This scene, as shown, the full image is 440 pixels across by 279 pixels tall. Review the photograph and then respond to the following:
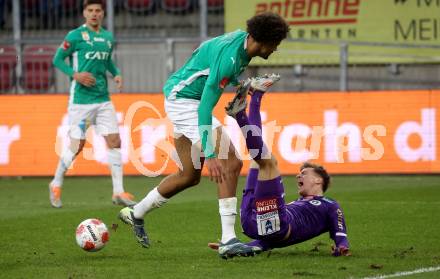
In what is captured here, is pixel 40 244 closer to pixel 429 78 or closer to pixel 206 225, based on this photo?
pixel 206 225

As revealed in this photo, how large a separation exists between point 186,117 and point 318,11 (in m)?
11.4

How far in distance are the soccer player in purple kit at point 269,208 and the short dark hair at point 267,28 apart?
507 mm

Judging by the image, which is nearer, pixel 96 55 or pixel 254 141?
pixel 254 141

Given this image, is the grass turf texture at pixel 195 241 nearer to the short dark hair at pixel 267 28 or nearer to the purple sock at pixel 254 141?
the purple sock at pixel 254 141

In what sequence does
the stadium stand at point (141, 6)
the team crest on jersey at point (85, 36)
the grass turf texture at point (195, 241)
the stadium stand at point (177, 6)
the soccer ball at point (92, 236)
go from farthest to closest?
the stadium stand at point (141, 6) → the stadium stand at point (177, 6) → the team crest on jersey at point (85, 36) → the soccer ball at point (92, 236) → the grass turf texture at point (195, 241)

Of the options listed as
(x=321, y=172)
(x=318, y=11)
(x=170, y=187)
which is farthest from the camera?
(x=318, y=11)

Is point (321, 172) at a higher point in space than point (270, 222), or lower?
higher

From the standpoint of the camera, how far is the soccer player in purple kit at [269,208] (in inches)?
334

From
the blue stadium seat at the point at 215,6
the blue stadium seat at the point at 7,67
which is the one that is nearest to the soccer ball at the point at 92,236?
the blue stadium seat at the point at 7,67

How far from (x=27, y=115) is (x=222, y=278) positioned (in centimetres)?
1124

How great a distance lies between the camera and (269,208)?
334 inches

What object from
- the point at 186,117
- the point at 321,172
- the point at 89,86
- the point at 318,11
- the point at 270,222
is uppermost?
the point at 318,11

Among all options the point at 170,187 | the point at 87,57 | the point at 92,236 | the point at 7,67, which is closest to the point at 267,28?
the point at 170,187

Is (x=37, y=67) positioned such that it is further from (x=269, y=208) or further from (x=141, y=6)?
(x=269, y=208)
